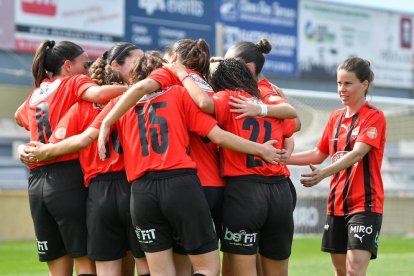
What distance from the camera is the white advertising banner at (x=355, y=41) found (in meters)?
31.5

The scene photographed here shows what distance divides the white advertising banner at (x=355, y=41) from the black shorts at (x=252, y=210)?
25272 millimetres

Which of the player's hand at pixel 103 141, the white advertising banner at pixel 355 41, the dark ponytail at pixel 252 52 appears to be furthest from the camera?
the white advertising banner at pixel 355 41

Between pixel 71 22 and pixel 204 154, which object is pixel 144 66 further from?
pixel 71 22

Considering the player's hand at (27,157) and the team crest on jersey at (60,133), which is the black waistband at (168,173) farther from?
the player's hand at (27,157)

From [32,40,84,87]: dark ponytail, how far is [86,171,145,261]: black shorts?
98cm

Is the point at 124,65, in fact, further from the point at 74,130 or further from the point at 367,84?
the point at 367,84

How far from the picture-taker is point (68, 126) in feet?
20.4

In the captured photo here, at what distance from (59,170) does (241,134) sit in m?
1.40

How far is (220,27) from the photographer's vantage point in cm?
1789

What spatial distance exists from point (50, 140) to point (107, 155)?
0.48 m

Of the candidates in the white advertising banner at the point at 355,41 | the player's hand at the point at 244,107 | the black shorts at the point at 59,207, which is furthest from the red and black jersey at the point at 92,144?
the white advertising banner at the point at 355,41

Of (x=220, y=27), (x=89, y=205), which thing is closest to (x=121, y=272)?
(x=89, y=205)

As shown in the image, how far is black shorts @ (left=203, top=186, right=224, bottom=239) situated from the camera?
5914 millimetres

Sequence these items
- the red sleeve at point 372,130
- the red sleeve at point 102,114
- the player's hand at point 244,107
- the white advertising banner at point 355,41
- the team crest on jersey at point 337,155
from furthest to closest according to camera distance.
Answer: the white advertising banner at point 355,41 → the team crest on jersey at point 337,155 → the red sleeve at point 372,130 → the red sleeve at point 102,114 → the player's hand at point 244,107
